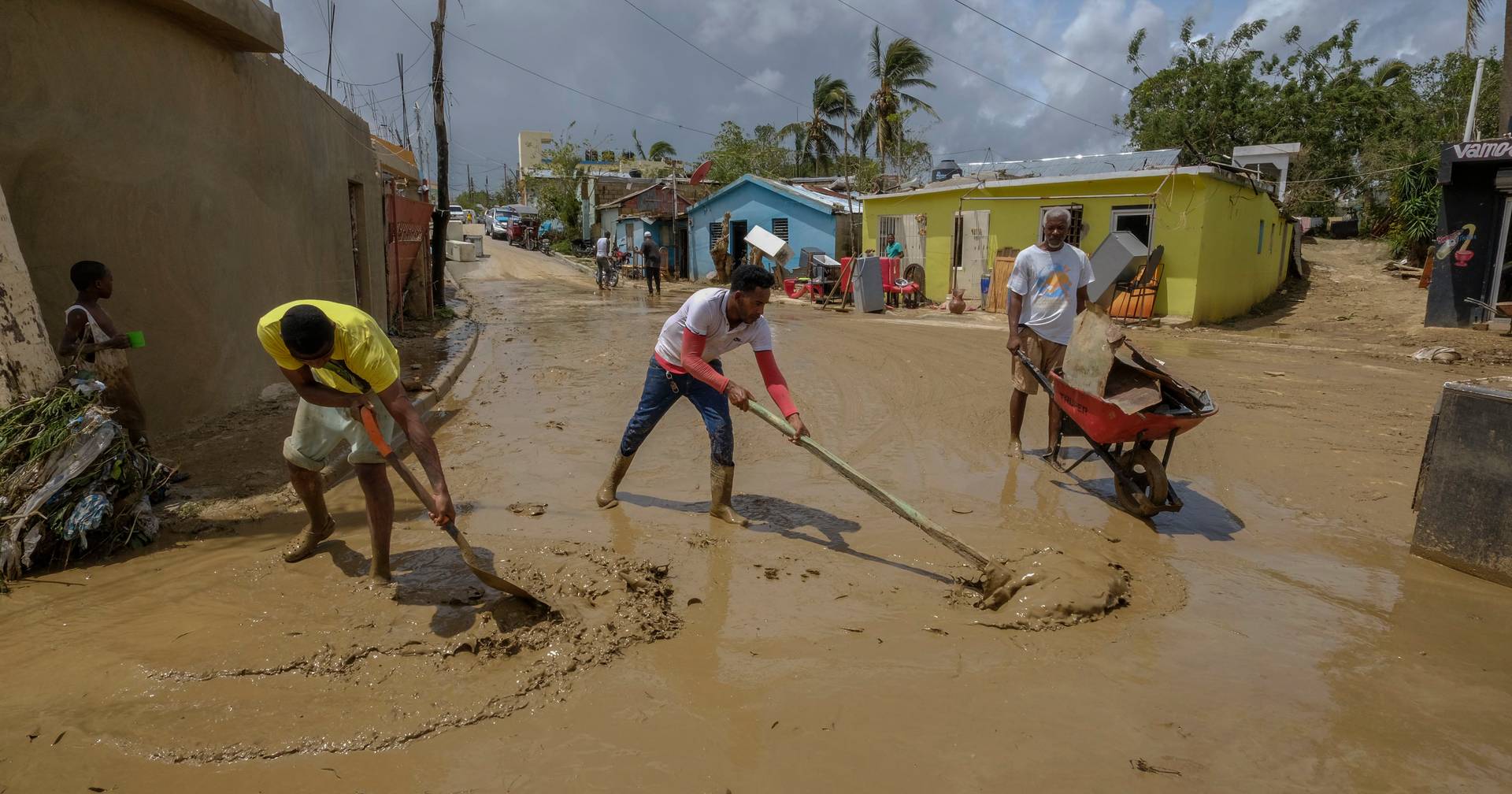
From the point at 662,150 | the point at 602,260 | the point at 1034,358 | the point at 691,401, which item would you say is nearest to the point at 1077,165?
the point at 602,260

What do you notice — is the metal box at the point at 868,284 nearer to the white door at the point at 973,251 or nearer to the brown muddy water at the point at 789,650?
the white door at the point at 973,251

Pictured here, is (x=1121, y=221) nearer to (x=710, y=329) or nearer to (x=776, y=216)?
(x=776, y=216)

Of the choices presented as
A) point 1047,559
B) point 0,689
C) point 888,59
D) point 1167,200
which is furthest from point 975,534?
point 888,59

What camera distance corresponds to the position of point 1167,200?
14258 mm

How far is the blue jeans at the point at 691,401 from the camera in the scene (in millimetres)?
4445

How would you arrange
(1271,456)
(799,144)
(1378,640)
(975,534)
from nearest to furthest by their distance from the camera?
(1378,640) → (975,534) → (1271,456) → (799,144)

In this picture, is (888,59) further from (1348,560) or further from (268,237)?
(1348,560)

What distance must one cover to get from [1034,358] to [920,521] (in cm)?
235

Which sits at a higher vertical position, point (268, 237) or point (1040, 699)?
point (268, 237)

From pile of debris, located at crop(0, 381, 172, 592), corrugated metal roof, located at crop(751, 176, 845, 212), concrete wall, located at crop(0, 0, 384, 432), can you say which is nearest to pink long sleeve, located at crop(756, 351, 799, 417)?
pile of debris, located at crop(0, 381, 172, 592)

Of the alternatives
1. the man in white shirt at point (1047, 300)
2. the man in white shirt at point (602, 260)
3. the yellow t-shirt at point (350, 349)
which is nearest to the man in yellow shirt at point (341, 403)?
the yellow t-shirt at point (350, 349)

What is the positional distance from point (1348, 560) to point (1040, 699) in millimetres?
2288

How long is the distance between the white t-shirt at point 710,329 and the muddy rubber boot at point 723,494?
610 millimetres

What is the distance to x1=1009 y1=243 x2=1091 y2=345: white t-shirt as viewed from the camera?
17.7ft
